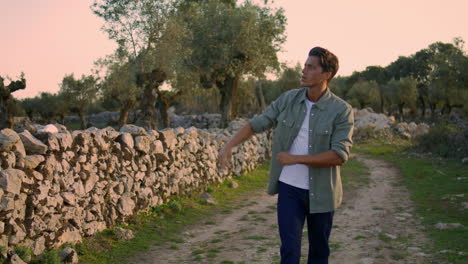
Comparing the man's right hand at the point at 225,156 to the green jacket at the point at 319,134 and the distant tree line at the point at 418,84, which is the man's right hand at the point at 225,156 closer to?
the green jacket at the point at 319,134

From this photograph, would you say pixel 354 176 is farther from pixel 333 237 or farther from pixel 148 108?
pixel 148 108

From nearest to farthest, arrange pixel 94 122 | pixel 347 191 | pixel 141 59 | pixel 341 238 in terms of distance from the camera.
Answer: pixel 341 238 → pixel 347 191 → pixel 141 59 → pixel 94 122

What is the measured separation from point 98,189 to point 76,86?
32728 millimetres

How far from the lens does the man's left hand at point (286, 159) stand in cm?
362

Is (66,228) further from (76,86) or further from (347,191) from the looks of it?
(76,86)

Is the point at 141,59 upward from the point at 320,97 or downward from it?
upward

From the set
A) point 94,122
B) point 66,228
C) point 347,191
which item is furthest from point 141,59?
point 94,122

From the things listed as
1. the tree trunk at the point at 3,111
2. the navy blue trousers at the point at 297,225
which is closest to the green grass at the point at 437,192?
the navy blue trousers at the point at 297,225

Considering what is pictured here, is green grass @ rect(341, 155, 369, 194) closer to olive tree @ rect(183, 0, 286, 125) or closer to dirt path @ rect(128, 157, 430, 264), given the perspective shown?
dirt path @ rect(128, 157, 430, 264)

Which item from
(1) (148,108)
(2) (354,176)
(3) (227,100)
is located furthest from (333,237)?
(3) (227,100)

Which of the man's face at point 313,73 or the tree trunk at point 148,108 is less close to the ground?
the tree trunk at point 148,108

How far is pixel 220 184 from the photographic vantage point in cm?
1224

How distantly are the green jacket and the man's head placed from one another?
15 cm

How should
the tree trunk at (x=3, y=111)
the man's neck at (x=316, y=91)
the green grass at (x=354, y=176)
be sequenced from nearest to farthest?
the man's neck at (x=316, y=91) → the tree trunk at (x=3, y=111) → the green grass at (x=354, y=176)
